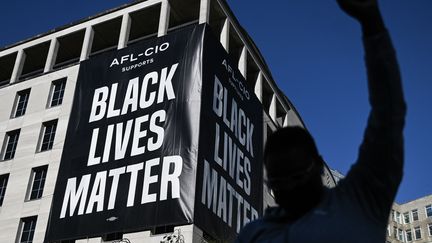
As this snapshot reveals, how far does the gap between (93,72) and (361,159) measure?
29030 mm

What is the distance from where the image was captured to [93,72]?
29766 mm

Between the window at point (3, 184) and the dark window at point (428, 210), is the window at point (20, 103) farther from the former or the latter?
the dark window at point (428, 210)

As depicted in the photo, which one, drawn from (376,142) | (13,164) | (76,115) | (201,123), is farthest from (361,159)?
(13,164)

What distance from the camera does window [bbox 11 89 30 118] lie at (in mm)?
33562

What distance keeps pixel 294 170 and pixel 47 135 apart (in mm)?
30712

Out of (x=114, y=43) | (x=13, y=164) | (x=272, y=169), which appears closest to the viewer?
(x=272, y=169)

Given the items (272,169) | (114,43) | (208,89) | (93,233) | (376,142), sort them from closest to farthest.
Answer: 1. (376,142)
2. (272,169)
3. (93,233)
4. (208,89)
5. (114,43)

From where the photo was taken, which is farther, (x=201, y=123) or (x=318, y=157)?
(x=201, y=123)

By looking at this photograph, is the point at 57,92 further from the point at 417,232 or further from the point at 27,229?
the point at 417,232

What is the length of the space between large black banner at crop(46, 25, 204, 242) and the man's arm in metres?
20.6

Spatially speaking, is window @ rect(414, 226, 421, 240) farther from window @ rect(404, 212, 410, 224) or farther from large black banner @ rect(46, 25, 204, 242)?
large black banner @ rect(46, 25, 204, 242)

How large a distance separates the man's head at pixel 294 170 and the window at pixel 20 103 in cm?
3351

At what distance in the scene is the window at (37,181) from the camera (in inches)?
1138

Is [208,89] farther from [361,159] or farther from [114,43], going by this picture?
[361,159]
